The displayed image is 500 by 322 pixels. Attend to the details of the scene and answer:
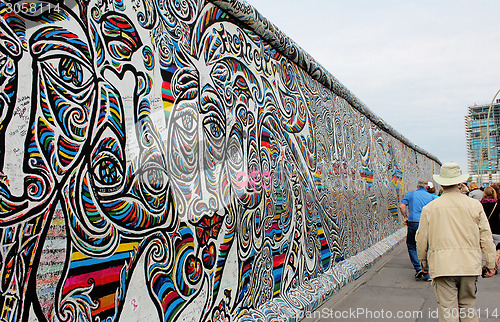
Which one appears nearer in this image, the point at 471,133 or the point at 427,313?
the point at 427,313

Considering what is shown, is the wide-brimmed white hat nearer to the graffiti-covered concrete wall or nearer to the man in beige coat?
the man in beige coat

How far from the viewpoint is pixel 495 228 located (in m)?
6.89

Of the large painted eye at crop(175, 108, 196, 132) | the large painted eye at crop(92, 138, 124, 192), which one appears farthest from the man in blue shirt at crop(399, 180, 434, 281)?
the large painted eye at crop(92, 138, 124, 192)

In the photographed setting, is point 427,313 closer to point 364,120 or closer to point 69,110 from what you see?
point 69,110

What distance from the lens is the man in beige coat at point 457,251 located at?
379cm

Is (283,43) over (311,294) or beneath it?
over

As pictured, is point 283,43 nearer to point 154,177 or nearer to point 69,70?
point 154,177

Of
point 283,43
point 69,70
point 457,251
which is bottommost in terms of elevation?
point 457,251

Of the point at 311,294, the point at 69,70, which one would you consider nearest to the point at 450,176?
the point at 311,294

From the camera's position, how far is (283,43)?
5051mm

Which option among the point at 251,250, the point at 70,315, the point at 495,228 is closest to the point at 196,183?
the point at 251,250

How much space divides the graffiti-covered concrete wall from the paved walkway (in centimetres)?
31

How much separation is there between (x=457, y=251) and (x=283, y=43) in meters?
3.06

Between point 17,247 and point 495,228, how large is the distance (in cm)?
729
